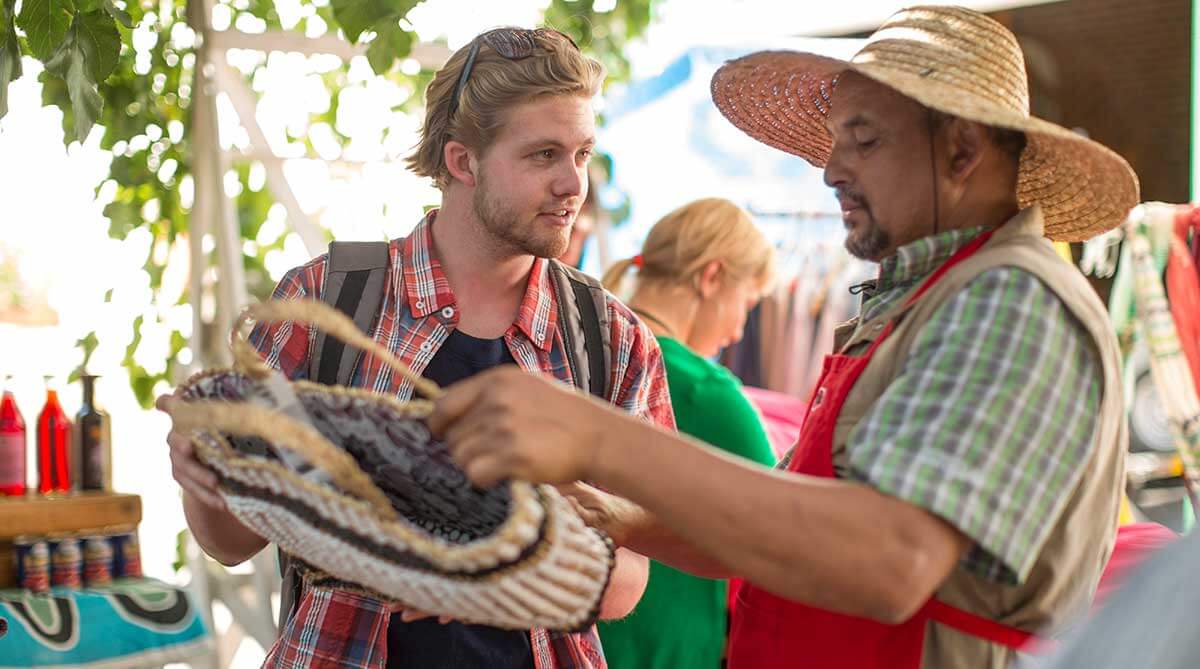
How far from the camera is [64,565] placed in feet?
10.6

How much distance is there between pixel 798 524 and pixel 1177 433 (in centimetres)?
311

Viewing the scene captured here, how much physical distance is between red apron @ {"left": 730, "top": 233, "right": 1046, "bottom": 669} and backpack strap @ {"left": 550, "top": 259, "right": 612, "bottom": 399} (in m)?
0.45

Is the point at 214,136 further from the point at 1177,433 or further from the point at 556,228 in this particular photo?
the point at 1177,433

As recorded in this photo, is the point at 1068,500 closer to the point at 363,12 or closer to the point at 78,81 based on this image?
the point at 78,81

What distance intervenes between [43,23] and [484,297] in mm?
878

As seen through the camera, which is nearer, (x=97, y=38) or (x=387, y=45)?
(x=97, y=38)

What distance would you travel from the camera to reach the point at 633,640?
8.84 feet

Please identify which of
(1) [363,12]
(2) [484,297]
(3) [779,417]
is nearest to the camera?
(2) [484,297]

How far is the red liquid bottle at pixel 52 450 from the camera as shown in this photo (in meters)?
3.44

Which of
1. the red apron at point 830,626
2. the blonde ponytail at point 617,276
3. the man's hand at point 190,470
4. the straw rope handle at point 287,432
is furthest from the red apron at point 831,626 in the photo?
the blonde ponytail at point 617,276

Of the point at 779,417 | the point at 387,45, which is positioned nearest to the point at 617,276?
the point at 779,417

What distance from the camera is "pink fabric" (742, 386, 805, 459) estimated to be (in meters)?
3.43

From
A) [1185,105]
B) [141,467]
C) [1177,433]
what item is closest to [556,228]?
[1177,433]

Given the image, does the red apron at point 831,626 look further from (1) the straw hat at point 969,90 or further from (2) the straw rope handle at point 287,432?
(2) the straw rope handle at point 287,432
